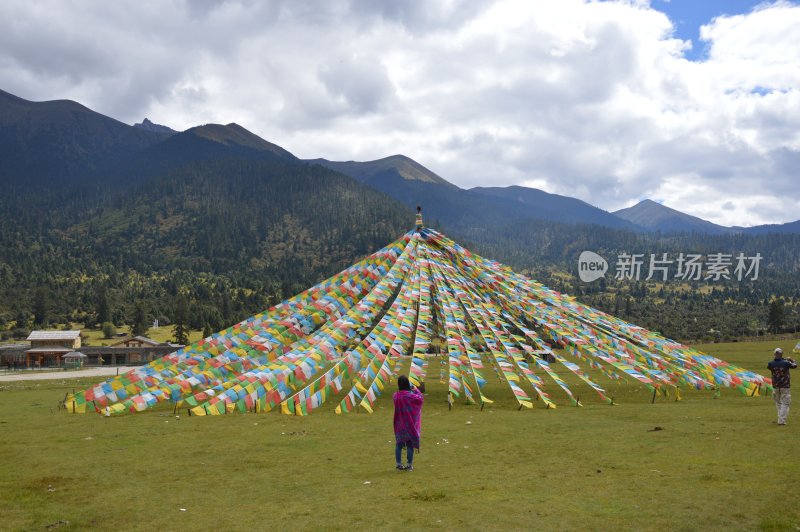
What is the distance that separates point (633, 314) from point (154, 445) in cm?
11991

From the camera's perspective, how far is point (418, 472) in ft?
34.1

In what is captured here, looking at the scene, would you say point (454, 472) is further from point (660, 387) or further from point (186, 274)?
point (186, 274)

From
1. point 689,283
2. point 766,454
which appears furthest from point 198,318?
point 689,283

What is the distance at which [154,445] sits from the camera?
13.0 m

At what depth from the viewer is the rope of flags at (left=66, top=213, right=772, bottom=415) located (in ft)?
59.6

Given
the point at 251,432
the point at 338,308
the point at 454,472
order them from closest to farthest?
the point at 454,472, the point at 251,432, the point at 338,308

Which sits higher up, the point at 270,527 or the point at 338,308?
the point at 338,308

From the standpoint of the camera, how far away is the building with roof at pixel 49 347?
216 ft

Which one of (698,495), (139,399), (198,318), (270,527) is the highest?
(698,495)

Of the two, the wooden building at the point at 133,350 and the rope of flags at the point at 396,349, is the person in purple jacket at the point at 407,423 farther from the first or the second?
the wooden building at the point at 133,350

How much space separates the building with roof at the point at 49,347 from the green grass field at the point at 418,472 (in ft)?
184

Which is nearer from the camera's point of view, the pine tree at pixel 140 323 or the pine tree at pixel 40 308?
the pine tree at pixel 140 323

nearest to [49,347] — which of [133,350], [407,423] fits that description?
[133,350]

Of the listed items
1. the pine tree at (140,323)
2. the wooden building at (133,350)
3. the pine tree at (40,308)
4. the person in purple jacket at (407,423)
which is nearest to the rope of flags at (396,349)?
the person in purple jacket at (407,423)
